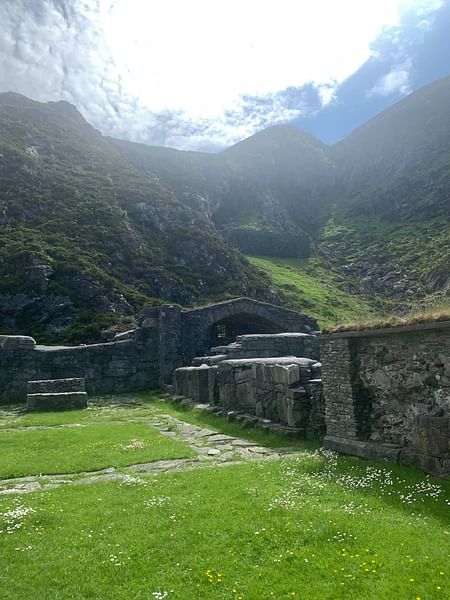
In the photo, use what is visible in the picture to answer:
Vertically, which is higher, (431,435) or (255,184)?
(255,184)

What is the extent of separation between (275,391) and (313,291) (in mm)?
48078

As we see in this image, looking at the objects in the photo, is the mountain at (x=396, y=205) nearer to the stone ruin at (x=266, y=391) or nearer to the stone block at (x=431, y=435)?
the stone ruin at (x=266, y=391)

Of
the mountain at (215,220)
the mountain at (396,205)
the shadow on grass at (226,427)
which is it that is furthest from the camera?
the mountain at (396,205)

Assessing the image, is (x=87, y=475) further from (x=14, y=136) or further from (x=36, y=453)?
(x=14, y=136)

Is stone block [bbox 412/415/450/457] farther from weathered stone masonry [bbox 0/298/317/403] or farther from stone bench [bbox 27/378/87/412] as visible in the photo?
weathered stone masonry [bbox 0/298/317/403]

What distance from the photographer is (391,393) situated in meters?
9.27

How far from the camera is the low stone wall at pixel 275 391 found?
11.8 meters

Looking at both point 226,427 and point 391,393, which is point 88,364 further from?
point 391,393

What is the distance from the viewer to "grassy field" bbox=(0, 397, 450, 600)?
449cm

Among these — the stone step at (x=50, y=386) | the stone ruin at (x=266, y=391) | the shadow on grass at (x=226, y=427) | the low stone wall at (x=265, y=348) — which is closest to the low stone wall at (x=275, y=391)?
the stone ruin at (x=266, y=391)

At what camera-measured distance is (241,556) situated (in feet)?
16.8

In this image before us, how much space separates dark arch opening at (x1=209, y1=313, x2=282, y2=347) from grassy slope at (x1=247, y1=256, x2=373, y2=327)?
11.7 metres

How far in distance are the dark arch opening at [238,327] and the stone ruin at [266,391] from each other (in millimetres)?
8519

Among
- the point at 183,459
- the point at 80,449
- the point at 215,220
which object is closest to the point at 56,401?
the point at 80,449
